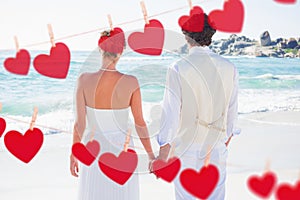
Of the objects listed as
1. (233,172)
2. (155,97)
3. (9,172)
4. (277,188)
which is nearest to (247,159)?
(233,172)

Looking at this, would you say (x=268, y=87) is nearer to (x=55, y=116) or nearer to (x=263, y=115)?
(x=263, y=115)

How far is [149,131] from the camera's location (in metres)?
2.19

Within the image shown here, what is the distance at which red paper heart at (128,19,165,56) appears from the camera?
6.66ft

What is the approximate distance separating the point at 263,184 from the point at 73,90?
A: 6551 millimetres

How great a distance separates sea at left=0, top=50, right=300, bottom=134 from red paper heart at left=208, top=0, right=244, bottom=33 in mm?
4221

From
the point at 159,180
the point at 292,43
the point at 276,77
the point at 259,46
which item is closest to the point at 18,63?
the point at 159,180

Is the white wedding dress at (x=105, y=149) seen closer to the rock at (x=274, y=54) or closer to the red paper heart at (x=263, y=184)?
the red paper heart at (x=263, y=184)

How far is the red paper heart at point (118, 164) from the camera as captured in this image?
2068 millimetres

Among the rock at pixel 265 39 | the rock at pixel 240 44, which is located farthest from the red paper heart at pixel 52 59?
the rock at pixel 265 39

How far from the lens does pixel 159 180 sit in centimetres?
375

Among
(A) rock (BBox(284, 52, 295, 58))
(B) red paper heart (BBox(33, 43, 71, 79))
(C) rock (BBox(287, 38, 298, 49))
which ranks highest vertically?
Answer: (B) red paper heart (BBox(33, 43, 71, 79))

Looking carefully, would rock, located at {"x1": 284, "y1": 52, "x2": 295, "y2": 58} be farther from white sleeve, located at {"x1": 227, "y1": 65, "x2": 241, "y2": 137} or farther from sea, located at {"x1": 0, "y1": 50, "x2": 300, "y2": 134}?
white sleeve, located at {"x1": 227, "y1": 65, "x2": 241, "y2": 137}

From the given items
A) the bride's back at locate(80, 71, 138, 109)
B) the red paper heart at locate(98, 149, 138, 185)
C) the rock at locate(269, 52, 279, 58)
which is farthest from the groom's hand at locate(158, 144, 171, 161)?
→ the rock at locate(269, 52, 279, 58)

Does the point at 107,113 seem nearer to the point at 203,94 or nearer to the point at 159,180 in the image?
the point at 203,94
